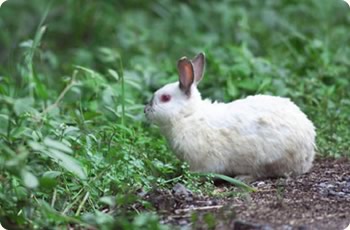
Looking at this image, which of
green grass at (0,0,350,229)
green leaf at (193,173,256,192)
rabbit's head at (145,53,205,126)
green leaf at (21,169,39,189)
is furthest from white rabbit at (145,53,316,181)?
green leaf at (21,169,39,189)

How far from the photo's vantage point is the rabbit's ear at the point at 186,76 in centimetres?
677

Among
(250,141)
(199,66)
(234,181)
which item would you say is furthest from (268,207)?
(199,66)

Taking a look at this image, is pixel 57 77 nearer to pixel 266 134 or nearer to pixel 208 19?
pixel 208 19

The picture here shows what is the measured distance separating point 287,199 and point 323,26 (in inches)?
201

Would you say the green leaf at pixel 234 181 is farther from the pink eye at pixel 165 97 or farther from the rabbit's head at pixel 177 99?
the pink eye at pixel 165 97

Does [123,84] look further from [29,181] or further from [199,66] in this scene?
[29,181]

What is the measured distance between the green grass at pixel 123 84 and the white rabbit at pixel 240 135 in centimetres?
23

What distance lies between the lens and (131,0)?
40.9 ft

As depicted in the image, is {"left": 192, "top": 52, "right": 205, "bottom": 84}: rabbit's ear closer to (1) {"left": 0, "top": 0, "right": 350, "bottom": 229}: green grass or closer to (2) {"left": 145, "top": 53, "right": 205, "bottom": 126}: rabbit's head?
(2) {"left": 145, "top": 53, "right": 205, "bottom": 126}: rabbit's head

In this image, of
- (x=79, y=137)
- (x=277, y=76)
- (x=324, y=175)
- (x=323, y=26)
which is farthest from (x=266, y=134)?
(x=323, y=26)

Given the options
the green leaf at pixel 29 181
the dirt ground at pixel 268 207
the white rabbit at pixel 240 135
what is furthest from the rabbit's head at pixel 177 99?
the green leaf at pixel 29 181

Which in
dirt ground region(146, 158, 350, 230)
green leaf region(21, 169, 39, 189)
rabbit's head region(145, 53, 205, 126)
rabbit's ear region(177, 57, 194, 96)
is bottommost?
dirt ground region(146, 158, 350, 230)

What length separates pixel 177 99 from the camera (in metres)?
6.87

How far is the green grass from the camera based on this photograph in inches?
208
